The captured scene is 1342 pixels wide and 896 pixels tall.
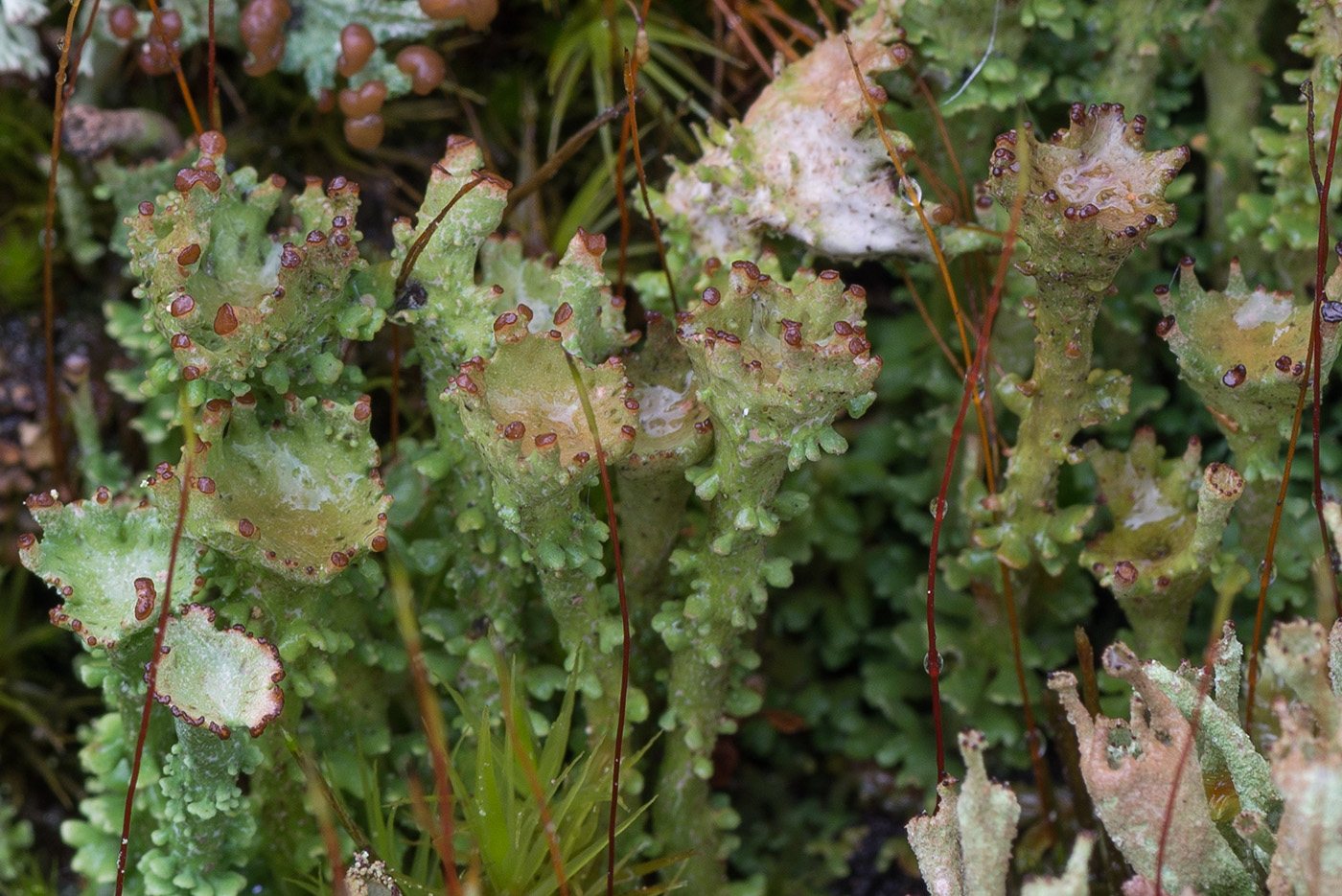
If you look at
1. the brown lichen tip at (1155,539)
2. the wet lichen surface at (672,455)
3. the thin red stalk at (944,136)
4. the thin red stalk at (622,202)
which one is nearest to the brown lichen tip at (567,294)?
the wet lichen surface at (672,455)

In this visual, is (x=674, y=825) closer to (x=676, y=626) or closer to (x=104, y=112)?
(x=676, y=626)

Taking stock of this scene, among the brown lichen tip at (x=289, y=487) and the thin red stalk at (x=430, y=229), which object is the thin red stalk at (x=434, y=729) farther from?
the thin red stalk at (x=430, y=229)

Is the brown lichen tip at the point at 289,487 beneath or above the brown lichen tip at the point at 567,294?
beneath

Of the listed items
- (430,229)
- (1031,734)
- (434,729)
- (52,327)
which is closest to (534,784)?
(434,729)

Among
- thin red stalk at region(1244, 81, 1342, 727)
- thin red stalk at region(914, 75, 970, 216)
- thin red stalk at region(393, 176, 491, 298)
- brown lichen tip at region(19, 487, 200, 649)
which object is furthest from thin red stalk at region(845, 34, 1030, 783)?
brown lichen tip at region(19, 487, 200, 649)

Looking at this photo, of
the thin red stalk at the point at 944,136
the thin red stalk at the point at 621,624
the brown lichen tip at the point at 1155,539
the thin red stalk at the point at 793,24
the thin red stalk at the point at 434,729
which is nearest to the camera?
the thin red stalk at the point at 434,729

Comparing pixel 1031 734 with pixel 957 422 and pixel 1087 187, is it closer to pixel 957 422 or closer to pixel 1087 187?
pixel 957 422
